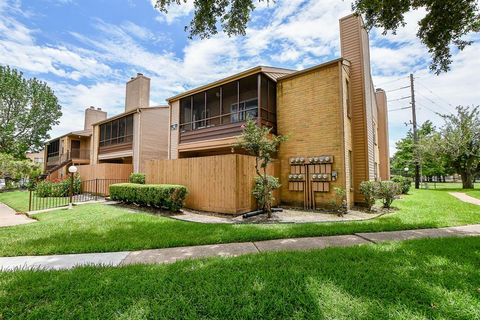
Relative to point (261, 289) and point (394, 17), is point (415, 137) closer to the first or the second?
point (394, 17)

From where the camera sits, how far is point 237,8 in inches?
259

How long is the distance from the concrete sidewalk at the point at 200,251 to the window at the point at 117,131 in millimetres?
15371

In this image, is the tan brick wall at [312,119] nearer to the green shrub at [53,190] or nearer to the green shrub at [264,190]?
the green shrub at [264,190]

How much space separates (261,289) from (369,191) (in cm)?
845

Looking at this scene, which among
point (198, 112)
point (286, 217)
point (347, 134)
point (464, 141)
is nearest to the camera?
point (286, 217)

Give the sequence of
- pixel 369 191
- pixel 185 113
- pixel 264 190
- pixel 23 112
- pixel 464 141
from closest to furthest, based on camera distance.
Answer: pixel 264 190 < pixel 369 191 < pixel 185 113 < pixel 464 141 < pixel 23 112

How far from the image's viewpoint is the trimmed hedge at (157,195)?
9227 mm

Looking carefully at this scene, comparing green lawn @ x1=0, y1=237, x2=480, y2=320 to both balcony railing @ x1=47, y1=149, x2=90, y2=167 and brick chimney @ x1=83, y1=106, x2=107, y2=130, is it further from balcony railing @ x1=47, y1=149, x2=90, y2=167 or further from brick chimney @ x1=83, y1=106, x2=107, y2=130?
brick chimney @ x1=83, y1=106, x2=107, y2=130

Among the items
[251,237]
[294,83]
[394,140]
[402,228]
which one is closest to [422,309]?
[251,237]

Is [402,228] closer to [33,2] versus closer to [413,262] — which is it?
[413,262]

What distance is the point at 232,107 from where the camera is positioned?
14297 mm

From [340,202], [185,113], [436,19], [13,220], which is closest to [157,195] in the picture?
[13,220]

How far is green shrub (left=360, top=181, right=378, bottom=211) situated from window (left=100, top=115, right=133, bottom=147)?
1678 cm

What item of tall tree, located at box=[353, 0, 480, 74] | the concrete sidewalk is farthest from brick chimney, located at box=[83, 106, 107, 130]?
tall tree, located at box=[353, 0, 480, 74]
